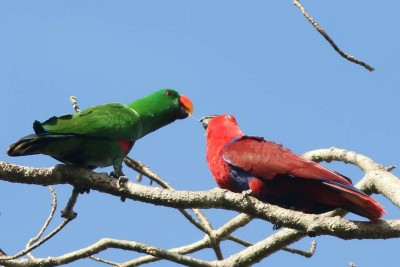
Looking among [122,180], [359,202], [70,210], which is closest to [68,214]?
[70,210]

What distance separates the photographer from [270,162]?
4215 mm

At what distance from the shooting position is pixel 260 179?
4219 mm

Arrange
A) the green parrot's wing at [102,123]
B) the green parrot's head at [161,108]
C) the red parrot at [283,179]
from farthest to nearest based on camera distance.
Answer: the green parrot's head at [161,108]
the green parrot's wing at [102,123]
the red parrot at [283,179]

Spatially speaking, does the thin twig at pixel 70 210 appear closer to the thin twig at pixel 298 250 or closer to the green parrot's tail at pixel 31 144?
the green parrot's tail at pixel 31 144

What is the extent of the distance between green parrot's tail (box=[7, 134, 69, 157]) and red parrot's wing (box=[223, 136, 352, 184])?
1.13 meters

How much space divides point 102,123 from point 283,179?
1.31 meters

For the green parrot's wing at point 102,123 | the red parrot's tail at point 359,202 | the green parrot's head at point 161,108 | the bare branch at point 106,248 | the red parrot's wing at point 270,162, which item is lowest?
the bare branch at point 106,248

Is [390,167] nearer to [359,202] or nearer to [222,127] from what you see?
[359,202]

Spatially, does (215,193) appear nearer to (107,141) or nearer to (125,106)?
(107,141)

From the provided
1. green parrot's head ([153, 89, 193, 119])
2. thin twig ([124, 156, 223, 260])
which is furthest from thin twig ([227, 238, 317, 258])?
green parrot's head ([153, 89, 193, 119])

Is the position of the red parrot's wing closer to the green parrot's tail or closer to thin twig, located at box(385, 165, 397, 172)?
thin twig, located at box(385, 165, 397, 172)

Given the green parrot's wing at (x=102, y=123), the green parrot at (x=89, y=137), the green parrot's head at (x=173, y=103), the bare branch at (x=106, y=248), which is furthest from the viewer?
the green parrot's head at (x=173, y=103)

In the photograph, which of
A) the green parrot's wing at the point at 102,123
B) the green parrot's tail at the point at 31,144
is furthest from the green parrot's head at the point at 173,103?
the green parrot's tail at the point at 31,144

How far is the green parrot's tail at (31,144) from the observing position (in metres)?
4.05
